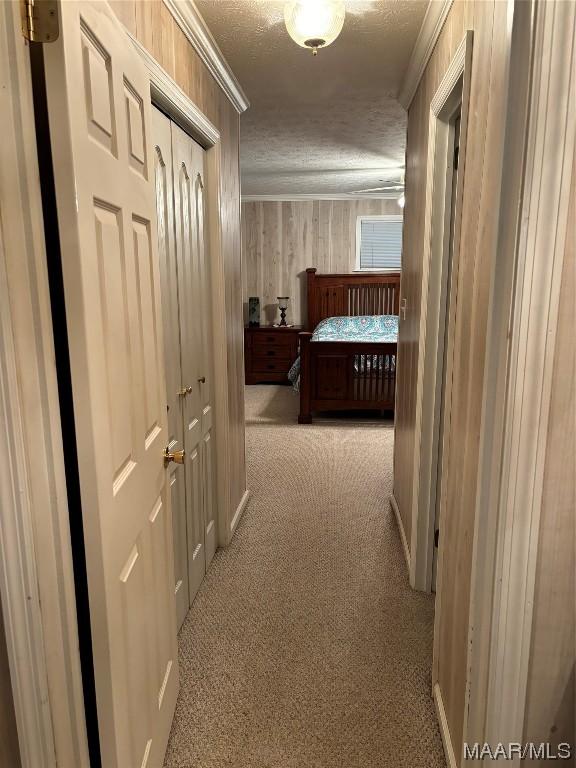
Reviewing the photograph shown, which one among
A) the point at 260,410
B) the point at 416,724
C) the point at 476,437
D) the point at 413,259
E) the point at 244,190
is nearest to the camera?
the point at 476,437

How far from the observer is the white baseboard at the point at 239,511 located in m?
2.99

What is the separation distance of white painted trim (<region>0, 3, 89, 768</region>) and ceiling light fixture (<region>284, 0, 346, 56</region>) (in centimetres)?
130

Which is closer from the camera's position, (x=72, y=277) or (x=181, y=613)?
(x=72, y=277)

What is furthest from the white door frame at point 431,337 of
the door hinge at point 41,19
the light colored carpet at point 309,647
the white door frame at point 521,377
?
the door hinge at point 41,19

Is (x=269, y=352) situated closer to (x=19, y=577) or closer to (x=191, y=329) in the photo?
(x=191, y=329)

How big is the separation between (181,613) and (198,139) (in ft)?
6.62

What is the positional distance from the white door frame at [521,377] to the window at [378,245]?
619cm

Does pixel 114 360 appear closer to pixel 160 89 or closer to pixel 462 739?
pixel 160 89

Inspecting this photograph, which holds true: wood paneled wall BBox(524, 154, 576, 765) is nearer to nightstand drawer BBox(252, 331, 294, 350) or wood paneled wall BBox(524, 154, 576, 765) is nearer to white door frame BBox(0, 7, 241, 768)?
white door frame BBox(0, 7, 241, 768)

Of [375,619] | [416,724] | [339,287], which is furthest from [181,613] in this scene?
[339,287]

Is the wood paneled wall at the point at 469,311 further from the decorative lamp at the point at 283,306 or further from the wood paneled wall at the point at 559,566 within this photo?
the decorative lamp at the point at 283,306

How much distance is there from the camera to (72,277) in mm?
919

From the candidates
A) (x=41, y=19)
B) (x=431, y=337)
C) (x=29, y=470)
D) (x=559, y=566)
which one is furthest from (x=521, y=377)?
(x=431, y=337)

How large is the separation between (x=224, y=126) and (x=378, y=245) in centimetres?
461
